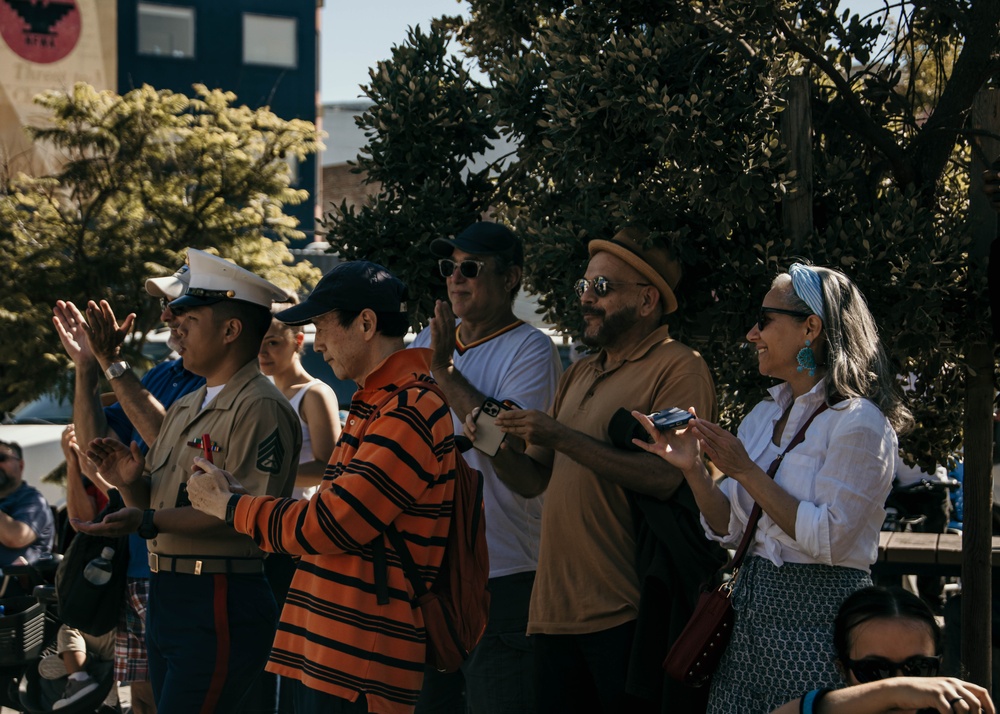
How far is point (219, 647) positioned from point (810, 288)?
2206 millimetres

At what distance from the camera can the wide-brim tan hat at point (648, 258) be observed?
4117 mm

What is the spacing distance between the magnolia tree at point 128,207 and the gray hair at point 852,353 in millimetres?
12426

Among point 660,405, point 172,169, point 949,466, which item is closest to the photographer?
point 660,405

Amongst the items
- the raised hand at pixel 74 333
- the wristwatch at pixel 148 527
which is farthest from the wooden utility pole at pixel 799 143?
the raised hand at pixel 74 333

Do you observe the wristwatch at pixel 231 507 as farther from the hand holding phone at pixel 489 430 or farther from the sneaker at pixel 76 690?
the sneaker at pixel 76 690

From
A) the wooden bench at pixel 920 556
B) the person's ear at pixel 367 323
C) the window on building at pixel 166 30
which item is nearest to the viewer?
the person's ear at pixel 367 323

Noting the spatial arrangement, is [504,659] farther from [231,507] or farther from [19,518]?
[19,518]

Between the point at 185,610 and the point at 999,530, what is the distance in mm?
7630

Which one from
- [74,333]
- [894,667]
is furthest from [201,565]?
[894,667]

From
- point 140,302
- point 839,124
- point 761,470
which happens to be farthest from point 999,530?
point 140,302

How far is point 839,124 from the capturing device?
15.4 feet

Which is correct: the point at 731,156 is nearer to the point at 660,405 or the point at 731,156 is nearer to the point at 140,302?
the point at 660,405

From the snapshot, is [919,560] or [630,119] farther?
[919,560]

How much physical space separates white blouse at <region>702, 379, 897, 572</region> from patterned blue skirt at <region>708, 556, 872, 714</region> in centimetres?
5
